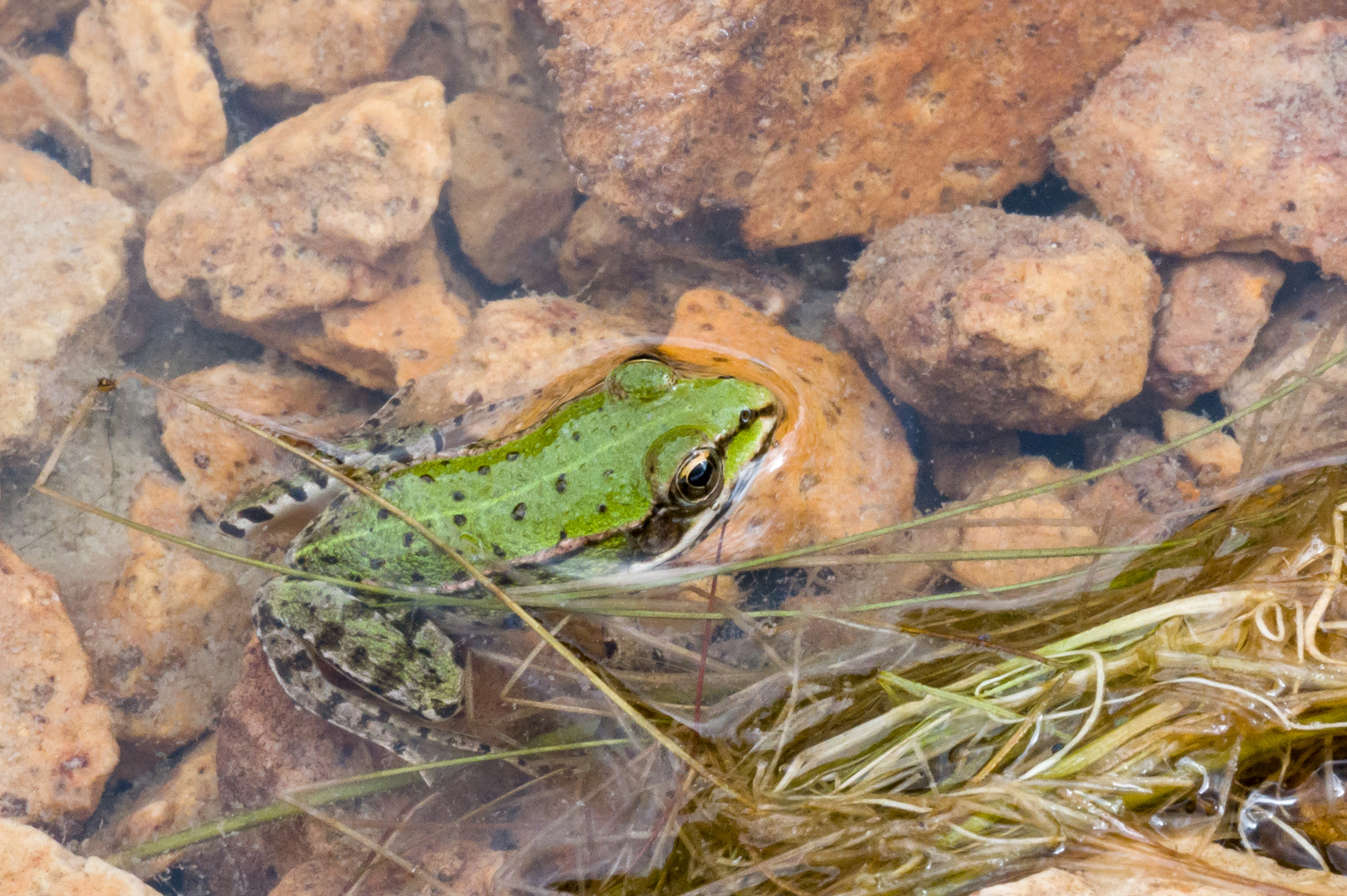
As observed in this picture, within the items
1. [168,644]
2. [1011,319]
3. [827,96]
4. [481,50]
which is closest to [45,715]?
[168,644]

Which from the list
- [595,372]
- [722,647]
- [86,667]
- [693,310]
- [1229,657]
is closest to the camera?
[1229,657]

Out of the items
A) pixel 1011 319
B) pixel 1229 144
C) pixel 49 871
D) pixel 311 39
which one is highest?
pixel 311 39

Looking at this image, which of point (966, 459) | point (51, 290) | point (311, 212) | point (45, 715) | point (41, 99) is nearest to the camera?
point (45, 715)

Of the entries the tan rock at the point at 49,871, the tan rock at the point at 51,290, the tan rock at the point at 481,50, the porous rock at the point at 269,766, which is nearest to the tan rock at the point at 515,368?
the porous rock at the point at 269,766

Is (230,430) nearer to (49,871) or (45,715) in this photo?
(45,715)

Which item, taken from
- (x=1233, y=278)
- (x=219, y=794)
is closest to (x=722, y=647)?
(x=219, y=794)

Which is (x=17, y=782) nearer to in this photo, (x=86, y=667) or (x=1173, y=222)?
(x=86, y=667)

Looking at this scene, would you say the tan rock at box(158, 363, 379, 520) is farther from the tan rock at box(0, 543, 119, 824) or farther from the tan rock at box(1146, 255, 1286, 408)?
the tan rock at box(1146, 255, 1286, 408)
